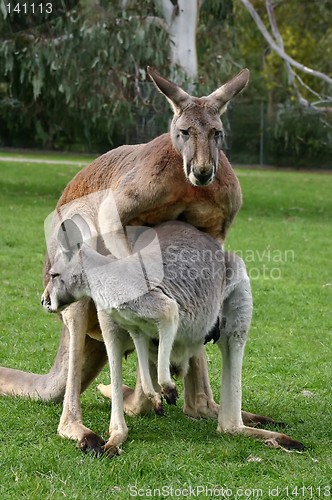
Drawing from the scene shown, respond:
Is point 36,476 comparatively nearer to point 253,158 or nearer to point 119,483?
point 119,483

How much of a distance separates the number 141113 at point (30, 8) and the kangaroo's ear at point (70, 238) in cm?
1123

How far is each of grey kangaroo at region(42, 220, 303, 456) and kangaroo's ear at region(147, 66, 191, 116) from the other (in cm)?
60

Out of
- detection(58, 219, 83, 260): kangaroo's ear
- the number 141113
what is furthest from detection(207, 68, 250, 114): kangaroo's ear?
the number 141113

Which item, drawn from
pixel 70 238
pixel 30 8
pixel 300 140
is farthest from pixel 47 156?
pixel 70 238

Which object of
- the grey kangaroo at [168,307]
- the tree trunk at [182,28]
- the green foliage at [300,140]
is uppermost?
the tree trunk at [182,28]

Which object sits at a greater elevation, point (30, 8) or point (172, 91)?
point (30, 8)

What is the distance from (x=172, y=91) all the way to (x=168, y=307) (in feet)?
3.88

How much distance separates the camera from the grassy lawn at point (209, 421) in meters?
3.96

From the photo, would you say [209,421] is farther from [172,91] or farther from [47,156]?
[47,156]

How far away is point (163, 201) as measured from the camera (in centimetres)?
460

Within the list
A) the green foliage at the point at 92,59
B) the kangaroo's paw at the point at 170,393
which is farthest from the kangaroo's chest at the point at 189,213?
the green foliage at the point at 92,59

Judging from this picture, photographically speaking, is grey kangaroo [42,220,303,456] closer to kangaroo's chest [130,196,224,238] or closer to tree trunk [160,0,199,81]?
kangaroo's chest [130,196,224,238]

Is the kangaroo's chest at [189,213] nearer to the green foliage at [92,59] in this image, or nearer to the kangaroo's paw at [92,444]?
the kangaroo's paw at [92,444]

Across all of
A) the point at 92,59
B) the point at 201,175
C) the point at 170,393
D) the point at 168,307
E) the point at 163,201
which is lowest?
the point at 170,393
